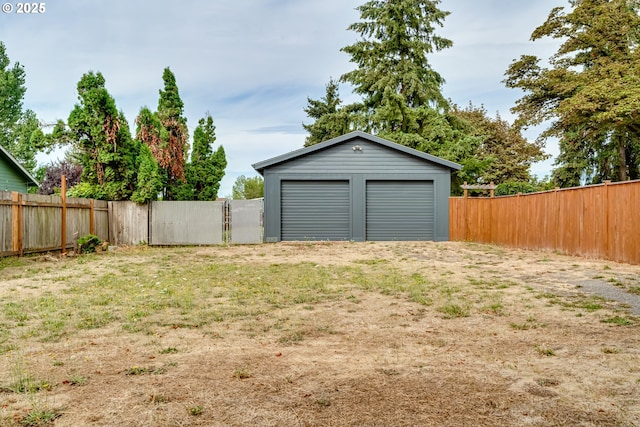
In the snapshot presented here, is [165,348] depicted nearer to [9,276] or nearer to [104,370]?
[104,370]

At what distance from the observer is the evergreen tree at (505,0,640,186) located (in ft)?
66.0

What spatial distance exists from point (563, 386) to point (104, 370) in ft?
10.6

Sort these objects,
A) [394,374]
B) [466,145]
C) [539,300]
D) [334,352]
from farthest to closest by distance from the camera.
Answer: [466,145] → [539,300] → [334,352] → [394,374]

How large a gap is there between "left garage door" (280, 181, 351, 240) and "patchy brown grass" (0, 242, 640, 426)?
29.8 ft

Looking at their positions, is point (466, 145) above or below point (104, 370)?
above

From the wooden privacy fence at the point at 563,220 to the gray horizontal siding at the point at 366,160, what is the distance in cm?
202

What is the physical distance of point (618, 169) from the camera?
28688mm

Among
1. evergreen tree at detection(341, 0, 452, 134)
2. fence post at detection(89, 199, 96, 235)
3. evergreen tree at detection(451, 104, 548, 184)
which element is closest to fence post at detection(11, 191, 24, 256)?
fence post at detection(89, 199, 96, 235)

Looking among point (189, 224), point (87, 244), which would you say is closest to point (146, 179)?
point (189, 224)

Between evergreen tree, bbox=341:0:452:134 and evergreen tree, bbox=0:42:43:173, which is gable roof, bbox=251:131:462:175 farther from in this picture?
evergreen tree, bbox=0:42:43:173

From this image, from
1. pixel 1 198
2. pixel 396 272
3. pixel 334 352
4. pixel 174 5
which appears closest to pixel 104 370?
pixel 334 352

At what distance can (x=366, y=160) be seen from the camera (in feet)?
57.1

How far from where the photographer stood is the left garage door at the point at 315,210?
17.2 meters

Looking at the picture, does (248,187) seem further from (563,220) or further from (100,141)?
(563,220)
